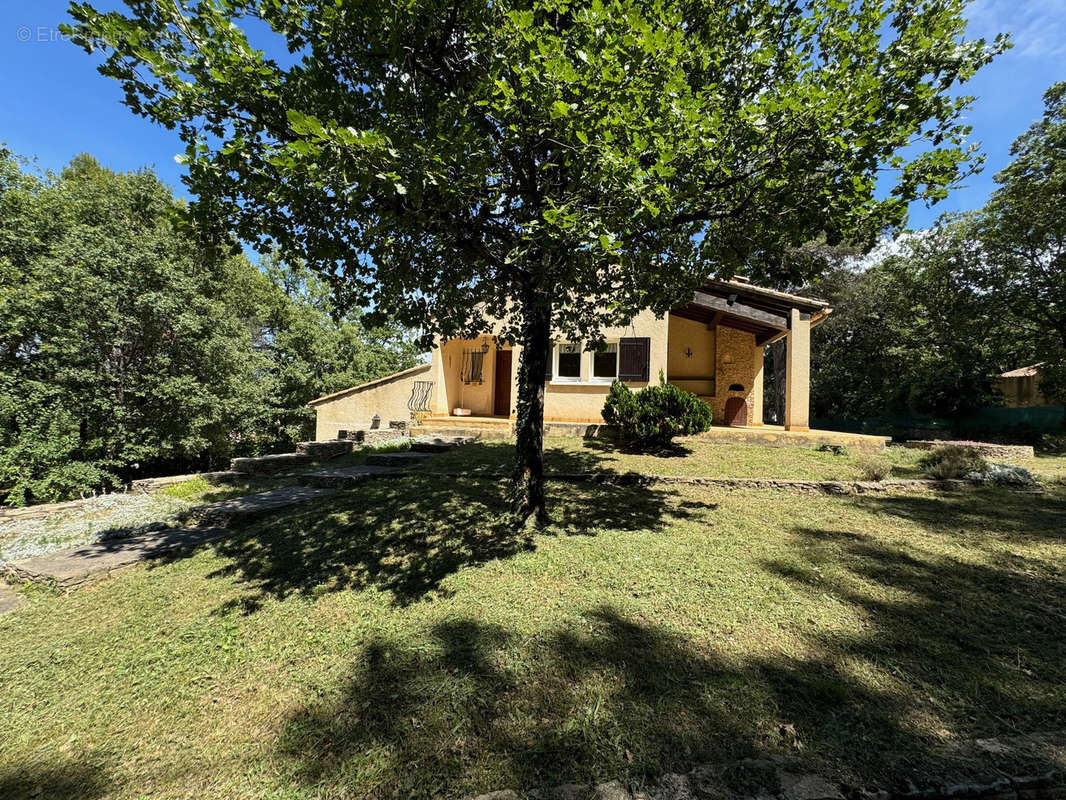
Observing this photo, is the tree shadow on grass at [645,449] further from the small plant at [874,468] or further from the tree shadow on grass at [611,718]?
the tree shadow on grass at [611,718]

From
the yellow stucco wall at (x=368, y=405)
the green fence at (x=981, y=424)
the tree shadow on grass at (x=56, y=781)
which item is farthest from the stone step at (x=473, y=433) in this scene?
the green fence at (x=981, y=424)

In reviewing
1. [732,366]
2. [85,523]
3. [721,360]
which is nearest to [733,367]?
[732,366]

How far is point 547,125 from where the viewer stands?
10.4 feet

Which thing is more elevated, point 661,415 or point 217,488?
point 661,415

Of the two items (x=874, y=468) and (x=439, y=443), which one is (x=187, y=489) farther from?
(x=874, y=468)

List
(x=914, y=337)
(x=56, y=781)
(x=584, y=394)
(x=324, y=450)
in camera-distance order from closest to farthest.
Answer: (x=56, y=781), (x=324, y=450), (x=584, y=394), (x=914, y=337)

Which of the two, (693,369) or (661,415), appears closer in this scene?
(661,415)

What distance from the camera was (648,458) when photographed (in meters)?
8.19

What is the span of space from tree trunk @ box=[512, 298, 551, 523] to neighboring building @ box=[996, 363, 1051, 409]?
26.3 meters

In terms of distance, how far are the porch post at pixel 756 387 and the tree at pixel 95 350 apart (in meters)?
13.8

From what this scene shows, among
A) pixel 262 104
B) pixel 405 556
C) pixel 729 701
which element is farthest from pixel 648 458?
pixel 262 104

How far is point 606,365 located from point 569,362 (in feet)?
3.43

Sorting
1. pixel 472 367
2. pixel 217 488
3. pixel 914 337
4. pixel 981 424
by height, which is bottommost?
pixel 217 488

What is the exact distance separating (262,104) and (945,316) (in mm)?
22087
